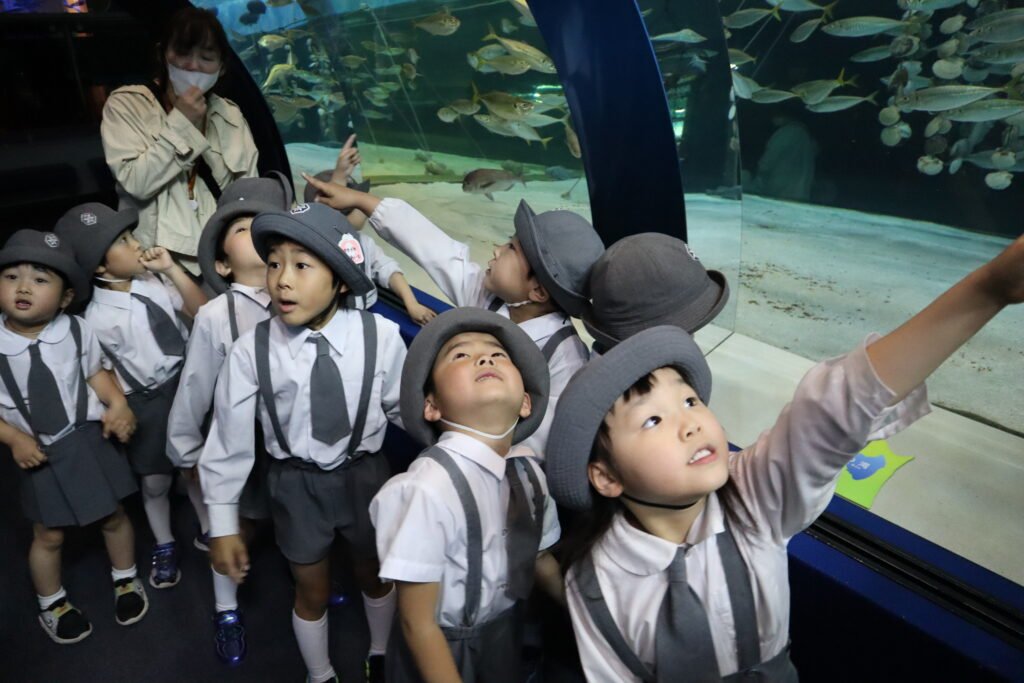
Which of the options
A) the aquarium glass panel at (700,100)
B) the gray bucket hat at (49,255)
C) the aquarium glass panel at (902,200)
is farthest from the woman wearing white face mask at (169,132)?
the aquarium glass panel at (902,200)

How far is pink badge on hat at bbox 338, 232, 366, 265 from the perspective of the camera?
1735 mm

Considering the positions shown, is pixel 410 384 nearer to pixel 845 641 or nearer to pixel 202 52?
pixel 845 641

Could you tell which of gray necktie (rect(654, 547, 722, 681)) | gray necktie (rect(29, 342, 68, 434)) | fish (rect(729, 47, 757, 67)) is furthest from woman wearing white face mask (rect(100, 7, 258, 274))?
fish (rect(729, 47, 757, 67))

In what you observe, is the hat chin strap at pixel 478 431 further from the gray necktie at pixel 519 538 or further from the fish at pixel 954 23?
the fish at pixel 954 23

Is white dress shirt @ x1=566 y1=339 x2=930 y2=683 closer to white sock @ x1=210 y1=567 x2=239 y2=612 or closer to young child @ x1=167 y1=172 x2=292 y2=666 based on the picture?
young child @ x1=167 y1=172 x2=292 y2=666

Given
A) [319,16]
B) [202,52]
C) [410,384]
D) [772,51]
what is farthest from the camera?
[772,51]

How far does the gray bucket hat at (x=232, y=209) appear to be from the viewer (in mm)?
2156

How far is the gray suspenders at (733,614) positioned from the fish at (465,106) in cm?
438

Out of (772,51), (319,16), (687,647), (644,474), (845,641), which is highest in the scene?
(319,16)

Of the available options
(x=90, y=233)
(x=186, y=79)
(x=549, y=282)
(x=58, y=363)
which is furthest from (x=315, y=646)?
(x=186, y=79)

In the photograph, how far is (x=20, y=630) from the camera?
245 centimetres

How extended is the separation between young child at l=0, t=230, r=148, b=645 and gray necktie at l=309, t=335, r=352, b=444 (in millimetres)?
1006

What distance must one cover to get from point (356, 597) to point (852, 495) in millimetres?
1921

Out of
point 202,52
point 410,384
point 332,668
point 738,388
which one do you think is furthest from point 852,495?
point 202,52
